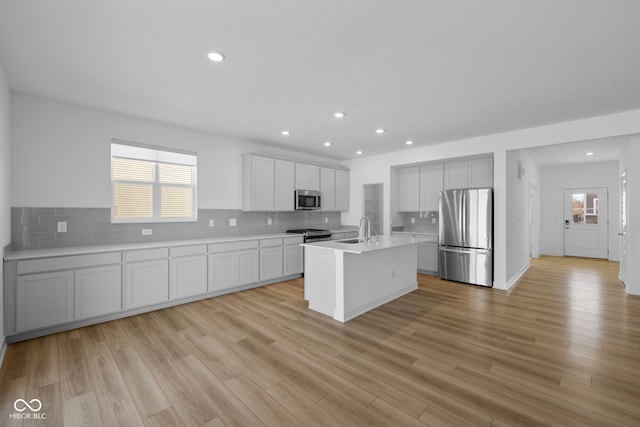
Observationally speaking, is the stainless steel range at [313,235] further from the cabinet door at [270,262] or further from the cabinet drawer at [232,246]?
the cabinet drawer at [232,246]

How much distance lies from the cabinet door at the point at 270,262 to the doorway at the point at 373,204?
2.73 meters

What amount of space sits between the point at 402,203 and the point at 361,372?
495 centimetres

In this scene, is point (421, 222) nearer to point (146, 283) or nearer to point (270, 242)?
point (270, 242)

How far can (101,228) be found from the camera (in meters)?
3.89

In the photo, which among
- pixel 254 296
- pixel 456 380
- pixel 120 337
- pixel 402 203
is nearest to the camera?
pixel 456 380

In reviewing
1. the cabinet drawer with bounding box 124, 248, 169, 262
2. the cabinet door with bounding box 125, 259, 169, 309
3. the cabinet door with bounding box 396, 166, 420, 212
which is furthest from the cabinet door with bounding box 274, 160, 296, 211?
the cabinet door with bounding box 396, 166, 420, 212

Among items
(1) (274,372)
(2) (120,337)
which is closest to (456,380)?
(1) (274,372)

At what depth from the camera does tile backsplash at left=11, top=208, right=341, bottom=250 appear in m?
3.38

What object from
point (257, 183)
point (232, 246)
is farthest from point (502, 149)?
point (232, 246)

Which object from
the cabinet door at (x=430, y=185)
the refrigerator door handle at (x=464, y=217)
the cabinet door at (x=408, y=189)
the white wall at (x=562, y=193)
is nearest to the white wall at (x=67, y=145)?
the cabinet door at (x=408, y=189)

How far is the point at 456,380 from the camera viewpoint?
2283 millimetres

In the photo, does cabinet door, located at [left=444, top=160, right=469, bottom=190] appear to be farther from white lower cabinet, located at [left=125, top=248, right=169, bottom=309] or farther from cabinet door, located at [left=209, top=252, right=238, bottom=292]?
white lower cabinet, located at [left=125, top=248, right=169, bottom=309]

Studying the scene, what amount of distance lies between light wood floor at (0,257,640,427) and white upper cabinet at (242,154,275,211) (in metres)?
2.01

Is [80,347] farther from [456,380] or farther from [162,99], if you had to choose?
[456,380]
